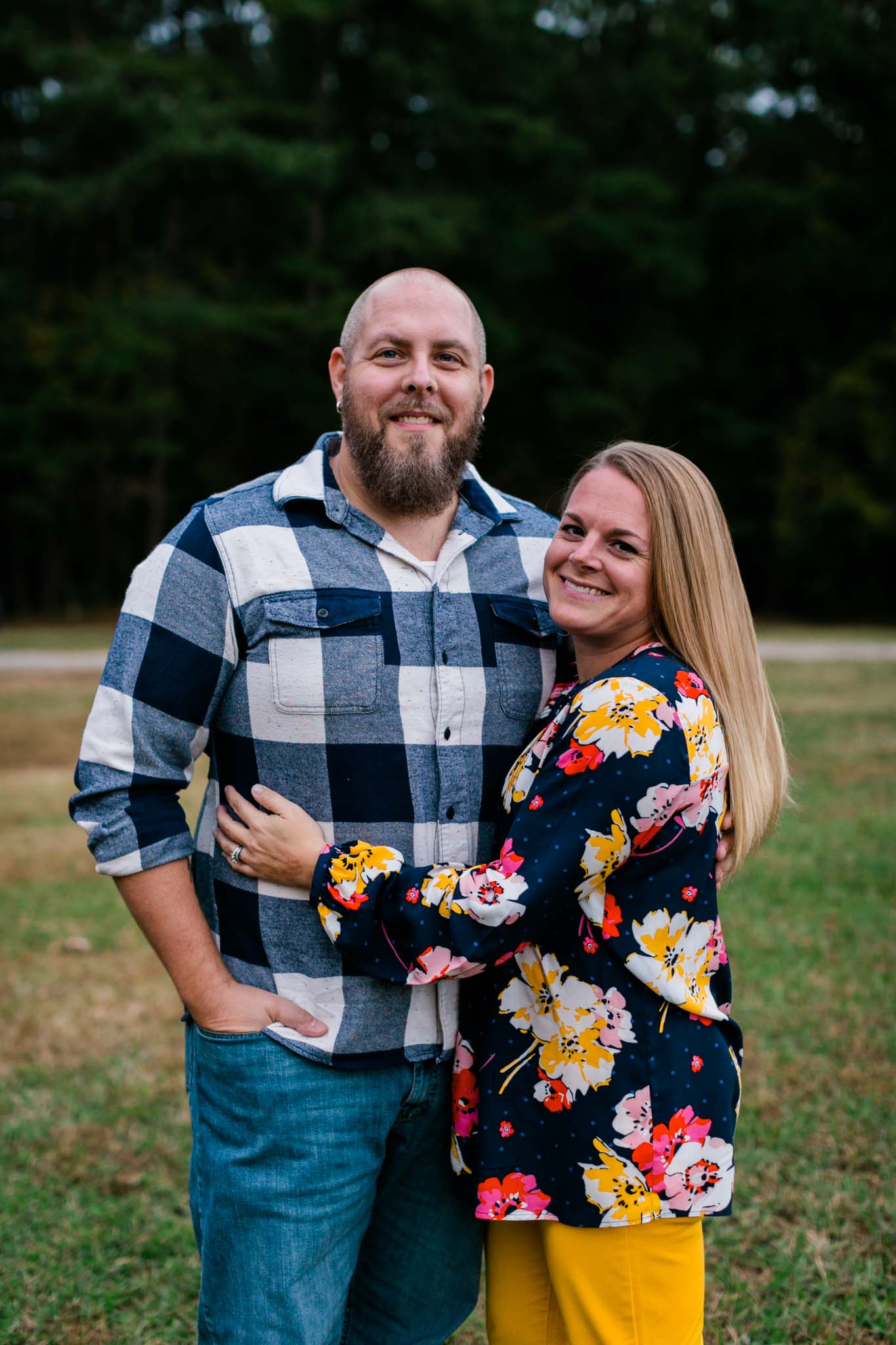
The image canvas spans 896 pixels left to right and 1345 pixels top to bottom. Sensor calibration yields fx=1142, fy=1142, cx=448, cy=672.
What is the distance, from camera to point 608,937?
1.93 metres

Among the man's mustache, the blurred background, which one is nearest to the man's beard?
the man's mustache

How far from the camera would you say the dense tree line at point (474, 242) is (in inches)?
982

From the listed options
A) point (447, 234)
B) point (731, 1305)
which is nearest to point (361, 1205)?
point (731, 1305)

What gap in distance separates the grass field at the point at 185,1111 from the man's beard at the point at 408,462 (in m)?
1.76

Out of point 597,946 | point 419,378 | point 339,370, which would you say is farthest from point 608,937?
point 339,370

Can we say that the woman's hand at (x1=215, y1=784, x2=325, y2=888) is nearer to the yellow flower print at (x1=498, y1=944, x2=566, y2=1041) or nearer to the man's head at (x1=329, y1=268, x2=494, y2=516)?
the yellow flower print at (x1=498, y1=944, x2=566, y2=1041)

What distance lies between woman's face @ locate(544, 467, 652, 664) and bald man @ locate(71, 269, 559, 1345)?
170 mm

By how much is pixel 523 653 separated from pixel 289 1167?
1035 millimetres

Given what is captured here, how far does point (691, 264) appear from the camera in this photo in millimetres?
27391

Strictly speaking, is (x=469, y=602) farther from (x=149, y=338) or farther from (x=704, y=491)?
(x=149, y=338)

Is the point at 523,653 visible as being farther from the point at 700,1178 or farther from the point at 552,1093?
the point at 700,1178

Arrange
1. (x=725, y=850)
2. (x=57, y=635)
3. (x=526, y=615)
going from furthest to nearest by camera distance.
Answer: (x=57, y=635) → (x=526, y=615) → (x=725, y=850)

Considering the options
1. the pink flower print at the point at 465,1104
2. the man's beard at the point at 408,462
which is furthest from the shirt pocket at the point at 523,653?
the pink flower print at the point at 465,1104

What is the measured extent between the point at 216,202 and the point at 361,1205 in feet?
88.9
